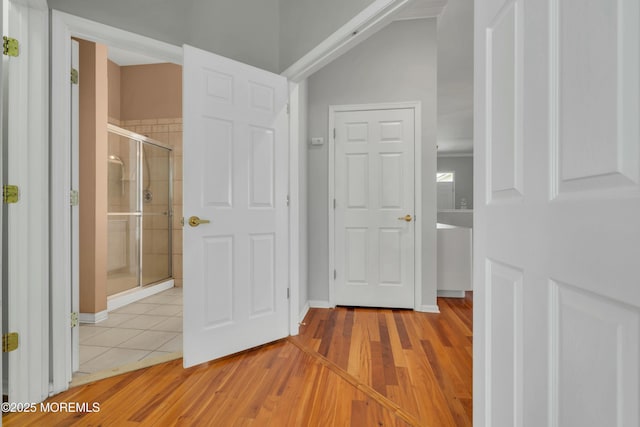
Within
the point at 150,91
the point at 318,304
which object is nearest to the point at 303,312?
the point at 318,304

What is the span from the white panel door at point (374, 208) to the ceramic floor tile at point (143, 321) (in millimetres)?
1694

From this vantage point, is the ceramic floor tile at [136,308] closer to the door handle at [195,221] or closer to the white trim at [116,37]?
the door handle at [195,221]

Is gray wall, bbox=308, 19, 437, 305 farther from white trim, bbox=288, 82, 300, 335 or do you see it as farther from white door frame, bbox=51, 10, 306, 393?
white door frame, bbox=51, 10, 306, 393

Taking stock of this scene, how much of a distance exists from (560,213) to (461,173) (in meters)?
11.1

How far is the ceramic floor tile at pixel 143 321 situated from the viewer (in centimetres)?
281

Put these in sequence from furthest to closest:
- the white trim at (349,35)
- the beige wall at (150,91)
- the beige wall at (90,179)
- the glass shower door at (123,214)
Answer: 1. the beige wall at (150,91)
2. the glass shower door at (123,214)
3. the beige wall at (90,179)
4. the white trim at (349,35)

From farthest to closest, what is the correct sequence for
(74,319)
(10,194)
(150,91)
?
(150,91) → (74,319) → (10,194)

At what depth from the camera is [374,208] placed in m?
3.34

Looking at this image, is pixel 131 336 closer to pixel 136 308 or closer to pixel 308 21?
pixel 136 308

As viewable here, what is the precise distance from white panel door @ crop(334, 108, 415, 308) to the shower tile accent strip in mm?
2180

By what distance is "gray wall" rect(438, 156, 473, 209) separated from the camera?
35.0 feet

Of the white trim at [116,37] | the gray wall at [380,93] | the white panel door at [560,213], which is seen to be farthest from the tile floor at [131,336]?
the white panel door at [560,213]

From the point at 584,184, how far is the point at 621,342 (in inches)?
9.6

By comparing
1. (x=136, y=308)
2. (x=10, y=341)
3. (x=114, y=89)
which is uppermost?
(x=114, y=89)
